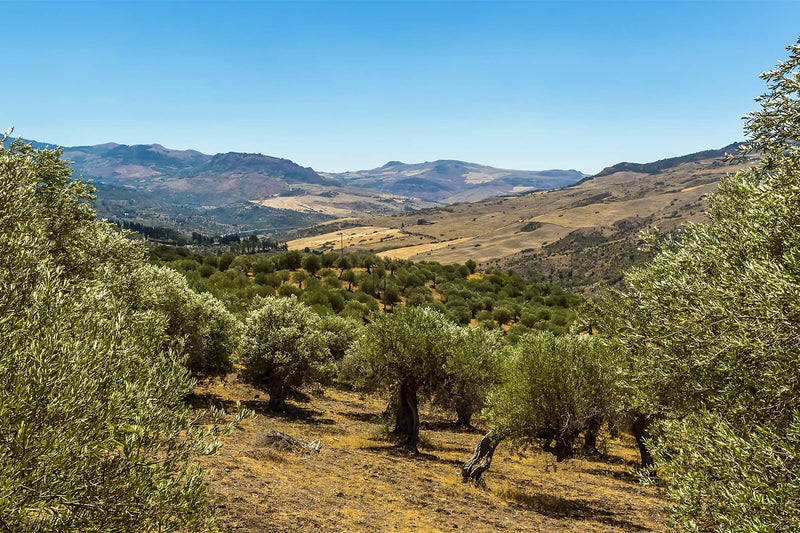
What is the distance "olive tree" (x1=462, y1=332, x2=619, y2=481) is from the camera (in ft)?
83.5

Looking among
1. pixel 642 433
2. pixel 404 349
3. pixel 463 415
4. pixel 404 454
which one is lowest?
pixel 463 415

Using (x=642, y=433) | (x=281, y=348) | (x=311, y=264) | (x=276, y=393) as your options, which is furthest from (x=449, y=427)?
(x=311, y=264)

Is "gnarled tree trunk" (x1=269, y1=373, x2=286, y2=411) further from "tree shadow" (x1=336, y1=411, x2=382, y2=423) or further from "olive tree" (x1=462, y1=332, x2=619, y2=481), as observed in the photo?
"olive tree" (x1=462, y1=332, x2=619, y2=481)

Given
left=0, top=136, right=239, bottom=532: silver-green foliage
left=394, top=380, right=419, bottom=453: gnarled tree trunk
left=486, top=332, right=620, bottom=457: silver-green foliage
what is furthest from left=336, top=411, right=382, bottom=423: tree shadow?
left=0, top=136, right=239, bottom=532: silver-green foliage

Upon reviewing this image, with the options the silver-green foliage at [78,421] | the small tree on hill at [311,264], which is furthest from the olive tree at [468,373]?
the small tree on hill at [311,264]

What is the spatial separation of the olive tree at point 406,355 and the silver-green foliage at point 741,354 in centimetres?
1631

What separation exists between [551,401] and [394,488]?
10.2 m

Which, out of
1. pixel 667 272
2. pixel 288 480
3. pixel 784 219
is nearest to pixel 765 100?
pixel 784 219

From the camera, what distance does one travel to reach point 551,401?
2606 centimetres

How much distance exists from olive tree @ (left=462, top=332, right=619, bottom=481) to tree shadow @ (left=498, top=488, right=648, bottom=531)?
2.33 metres

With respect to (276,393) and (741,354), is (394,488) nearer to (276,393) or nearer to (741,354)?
(741,354)

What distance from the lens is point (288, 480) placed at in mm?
22188

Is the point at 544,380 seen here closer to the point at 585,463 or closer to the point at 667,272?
the point at 667,272

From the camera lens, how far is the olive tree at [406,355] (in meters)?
30.8
